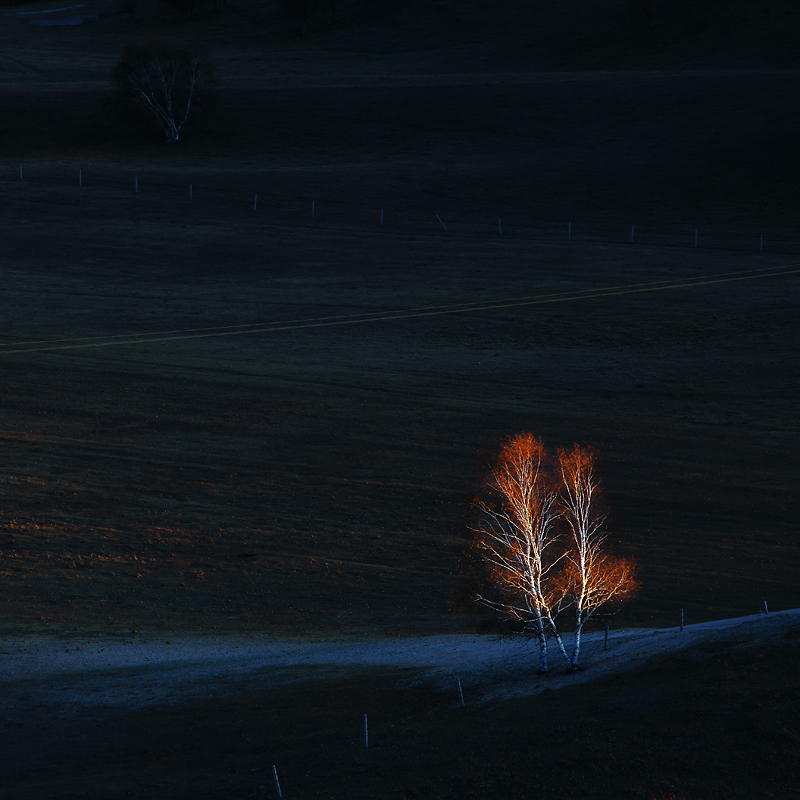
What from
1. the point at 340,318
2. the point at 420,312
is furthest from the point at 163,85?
the point at 420,312

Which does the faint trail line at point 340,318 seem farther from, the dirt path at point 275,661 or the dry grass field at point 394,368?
the dirt path at point 275,661

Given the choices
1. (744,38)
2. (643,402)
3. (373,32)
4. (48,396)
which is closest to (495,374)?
(643,402)

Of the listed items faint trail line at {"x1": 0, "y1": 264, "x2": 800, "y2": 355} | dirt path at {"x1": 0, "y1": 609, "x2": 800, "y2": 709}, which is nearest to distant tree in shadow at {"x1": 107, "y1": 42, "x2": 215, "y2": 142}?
faint trail line at {"x1": 0, "y1": 264, "x2": 800, "y2": 355}

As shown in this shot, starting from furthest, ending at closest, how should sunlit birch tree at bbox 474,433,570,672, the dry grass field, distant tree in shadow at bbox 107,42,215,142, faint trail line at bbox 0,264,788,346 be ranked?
distant tree in shadow at bbox 107,42,215,142, faint trail line at bbox 0,264,788,346, sunlit birch tree at bbox 474,433,570,672, the dry grass field

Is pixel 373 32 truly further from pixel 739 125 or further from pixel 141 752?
pixel 141 752

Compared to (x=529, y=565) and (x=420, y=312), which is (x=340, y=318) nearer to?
(x=420, y=312)

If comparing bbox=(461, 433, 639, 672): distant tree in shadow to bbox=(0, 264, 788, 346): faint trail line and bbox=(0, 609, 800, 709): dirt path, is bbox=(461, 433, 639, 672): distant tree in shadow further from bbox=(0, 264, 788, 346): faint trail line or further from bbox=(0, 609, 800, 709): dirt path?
bbox=(0, 264, 788, 346): faint trail line
